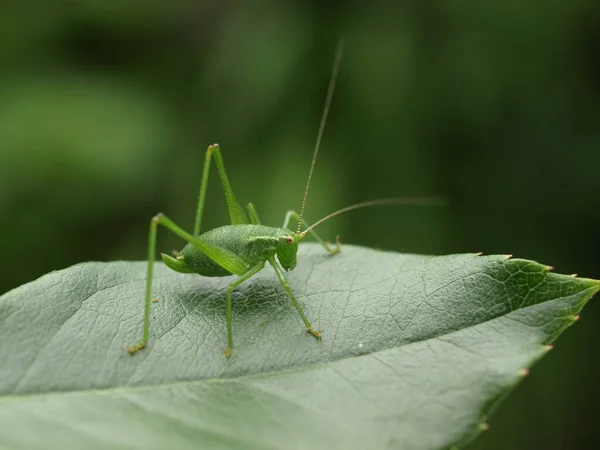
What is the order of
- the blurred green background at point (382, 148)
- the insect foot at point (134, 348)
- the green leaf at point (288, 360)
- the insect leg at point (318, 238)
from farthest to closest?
the blurred green background at point (382, 148) < the insect leg at point (318, 238) < the insect foot at point (134, 348) < the green leaf at point (288, 360)

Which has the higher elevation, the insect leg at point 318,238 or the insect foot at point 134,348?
the insect leg at point 318,238

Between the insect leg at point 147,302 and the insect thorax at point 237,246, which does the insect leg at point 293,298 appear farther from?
the insect leg at point 147,302

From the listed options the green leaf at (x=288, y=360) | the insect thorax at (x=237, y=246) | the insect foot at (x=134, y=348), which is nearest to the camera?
the green leaf at (x=288, y=360)

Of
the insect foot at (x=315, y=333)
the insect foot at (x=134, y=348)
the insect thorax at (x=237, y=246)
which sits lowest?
the insect foot at (x=134, y=348)

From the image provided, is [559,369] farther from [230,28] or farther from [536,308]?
[230,28]

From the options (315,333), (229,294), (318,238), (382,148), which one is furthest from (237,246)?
(382,148)

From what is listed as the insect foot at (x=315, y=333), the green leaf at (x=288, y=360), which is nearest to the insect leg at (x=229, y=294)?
the green leaf at (x=288, y=360)

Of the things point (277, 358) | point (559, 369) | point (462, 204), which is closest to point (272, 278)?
point (277, 358)
